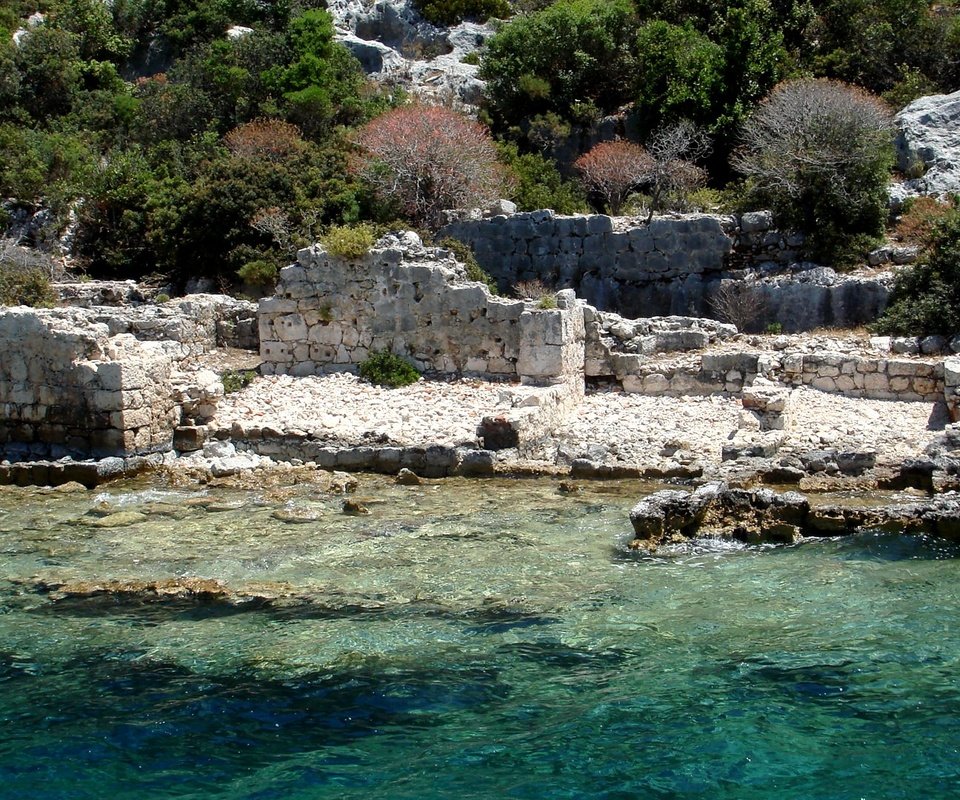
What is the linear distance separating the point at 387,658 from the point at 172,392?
7.99m

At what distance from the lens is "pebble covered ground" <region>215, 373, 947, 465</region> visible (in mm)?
14672

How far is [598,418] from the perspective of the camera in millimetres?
16250

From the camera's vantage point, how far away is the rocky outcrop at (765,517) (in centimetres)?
1122

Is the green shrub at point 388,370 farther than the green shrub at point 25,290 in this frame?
No

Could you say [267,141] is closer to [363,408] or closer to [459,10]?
[363,408]

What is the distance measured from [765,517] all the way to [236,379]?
28.5 feet

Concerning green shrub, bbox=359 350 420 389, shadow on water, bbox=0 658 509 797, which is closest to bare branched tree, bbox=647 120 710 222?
green shrub, bbox=359 350 420 389

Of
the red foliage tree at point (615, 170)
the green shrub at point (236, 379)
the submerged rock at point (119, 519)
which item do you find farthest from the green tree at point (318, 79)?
the submerged rock at point (119, 519)

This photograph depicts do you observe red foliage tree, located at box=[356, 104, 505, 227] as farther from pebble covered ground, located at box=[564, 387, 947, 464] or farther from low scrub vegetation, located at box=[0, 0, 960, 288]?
pebble covered ground, located at box=[564, 387, 947, 464]

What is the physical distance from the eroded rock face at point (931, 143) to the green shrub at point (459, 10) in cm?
1755

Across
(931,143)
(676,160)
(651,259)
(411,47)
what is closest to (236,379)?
(651,259)

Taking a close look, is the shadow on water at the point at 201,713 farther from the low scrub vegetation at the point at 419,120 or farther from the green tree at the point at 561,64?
the green tree at the point at 561,64

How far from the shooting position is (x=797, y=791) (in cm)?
685

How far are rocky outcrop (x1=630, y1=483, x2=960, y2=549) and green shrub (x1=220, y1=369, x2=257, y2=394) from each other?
25.1ft
